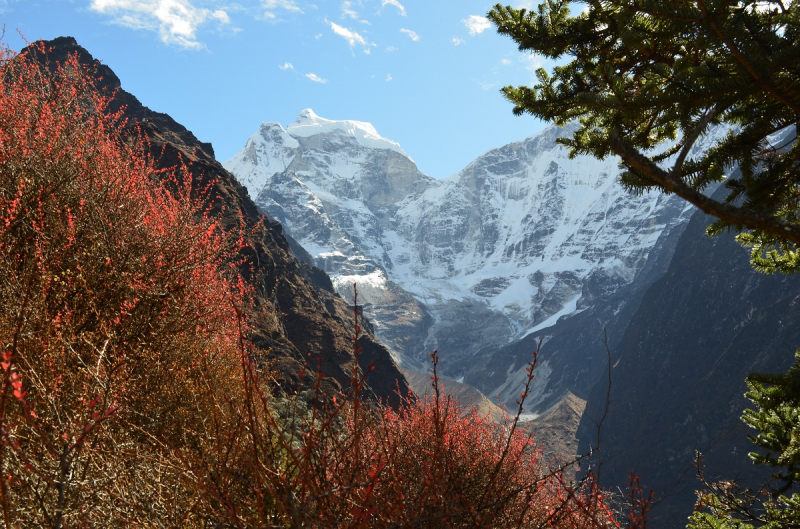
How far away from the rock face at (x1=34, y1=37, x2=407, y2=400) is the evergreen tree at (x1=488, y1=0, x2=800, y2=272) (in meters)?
18.1

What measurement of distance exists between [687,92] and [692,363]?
5053 inches

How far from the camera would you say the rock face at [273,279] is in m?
26.1

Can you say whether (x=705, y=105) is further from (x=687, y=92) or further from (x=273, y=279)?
(x=273, y=279)

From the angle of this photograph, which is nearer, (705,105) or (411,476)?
(705,105)

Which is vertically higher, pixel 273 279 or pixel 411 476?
pixel 411 476

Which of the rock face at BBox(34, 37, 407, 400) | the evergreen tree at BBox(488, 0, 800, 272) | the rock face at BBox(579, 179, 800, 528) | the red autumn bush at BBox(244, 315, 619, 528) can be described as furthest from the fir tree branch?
the rock face at BBox(579, 179, 800, 528)

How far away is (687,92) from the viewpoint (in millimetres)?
3781

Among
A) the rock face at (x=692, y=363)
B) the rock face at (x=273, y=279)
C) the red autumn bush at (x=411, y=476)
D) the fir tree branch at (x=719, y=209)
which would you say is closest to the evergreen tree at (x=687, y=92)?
the fir tree branch at (x=719, y=209)

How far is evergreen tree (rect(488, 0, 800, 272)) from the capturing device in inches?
132

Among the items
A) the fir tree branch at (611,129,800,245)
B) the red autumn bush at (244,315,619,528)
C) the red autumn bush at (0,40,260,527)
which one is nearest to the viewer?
the red autumn bush at (244,315,619,528)

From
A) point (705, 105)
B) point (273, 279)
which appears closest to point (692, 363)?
point (273, 279)

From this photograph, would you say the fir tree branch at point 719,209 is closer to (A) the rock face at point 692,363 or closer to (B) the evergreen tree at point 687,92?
(B) the evergreen tree at point 687,92

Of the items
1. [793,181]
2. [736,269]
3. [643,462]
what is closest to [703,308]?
[736,269]

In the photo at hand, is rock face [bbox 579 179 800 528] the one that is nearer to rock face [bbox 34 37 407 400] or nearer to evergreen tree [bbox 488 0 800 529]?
rock face [bbox 34 37 407 400]
